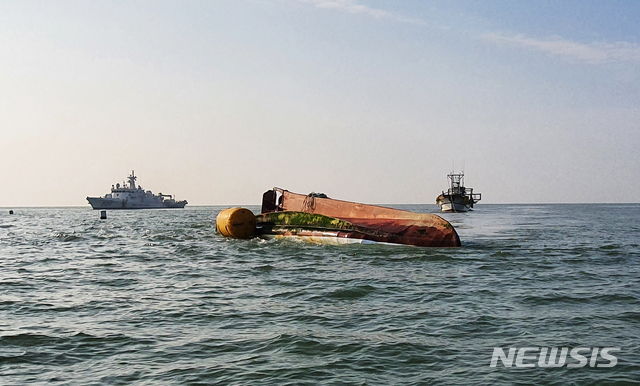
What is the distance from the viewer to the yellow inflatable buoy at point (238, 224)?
966 inches

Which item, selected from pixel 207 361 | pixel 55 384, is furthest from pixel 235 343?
pixel 55 384

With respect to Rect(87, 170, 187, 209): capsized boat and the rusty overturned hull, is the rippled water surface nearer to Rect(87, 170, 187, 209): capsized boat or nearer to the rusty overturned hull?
the rusty overturned hull

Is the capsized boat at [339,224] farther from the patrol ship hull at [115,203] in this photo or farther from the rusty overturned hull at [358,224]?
the patrol ship hull at [115,203]

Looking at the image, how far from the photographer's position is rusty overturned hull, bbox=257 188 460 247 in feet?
62.4

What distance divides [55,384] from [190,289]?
5.58 meters

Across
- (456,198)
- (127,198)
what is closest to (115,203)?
(127,198)

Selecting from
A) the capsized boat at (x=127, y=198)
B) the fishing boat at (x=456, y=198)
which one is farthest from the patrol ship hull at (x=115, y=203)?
the fishing boat at (x=456, y=198)

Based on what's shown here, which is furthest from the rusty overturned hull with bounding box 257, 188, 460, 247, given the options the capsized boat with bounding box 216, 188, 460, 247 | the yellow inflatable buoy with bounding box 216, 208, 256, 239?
the yellow inflatable buoy with bounding box 216, 208, 256, 239

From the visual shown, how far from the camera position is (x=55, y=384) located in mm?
5160

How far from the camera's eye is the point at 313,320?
779cm

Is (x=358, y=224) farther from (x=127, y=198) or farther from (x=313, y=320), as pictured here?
(x=127, y=198)
